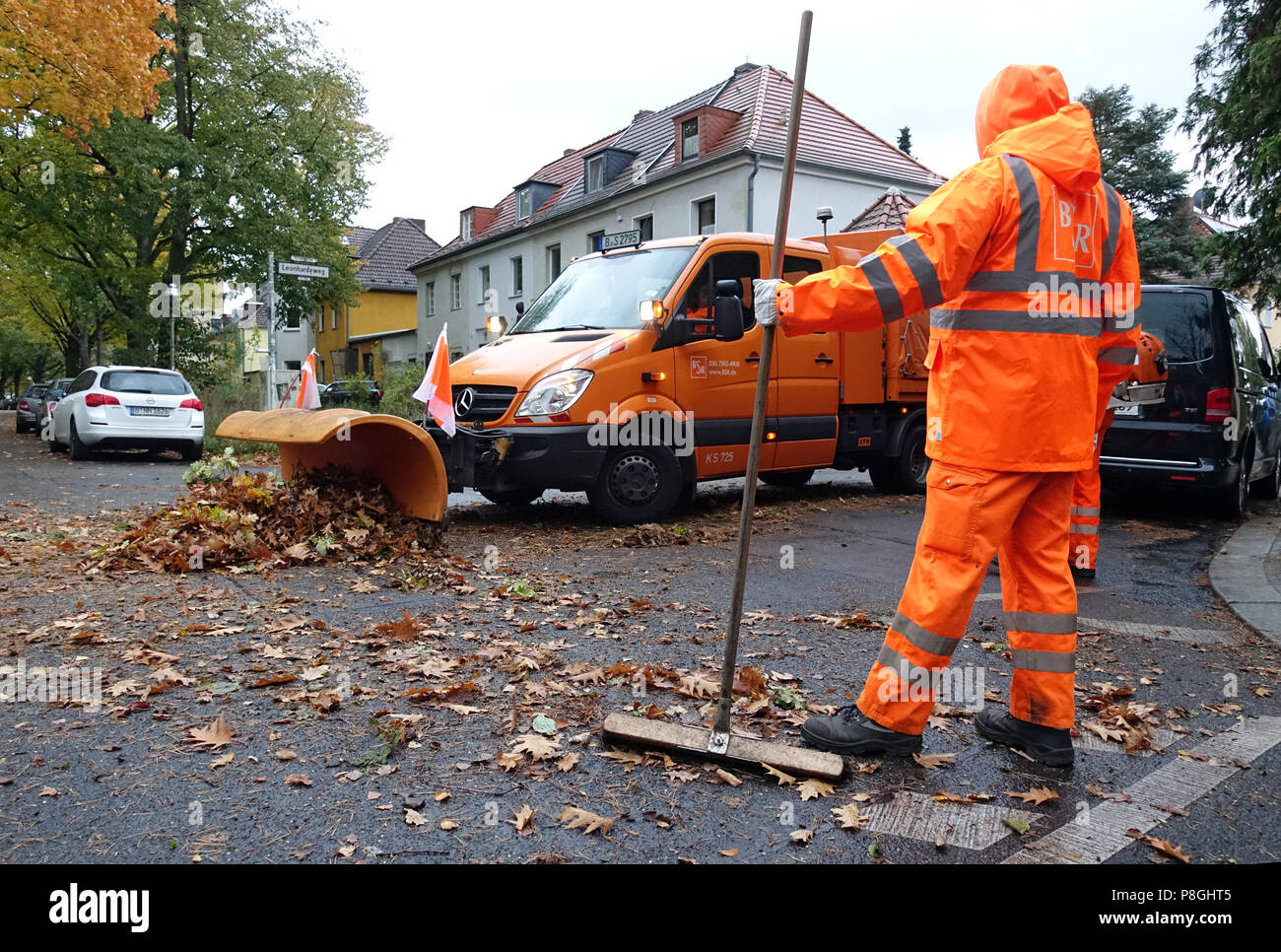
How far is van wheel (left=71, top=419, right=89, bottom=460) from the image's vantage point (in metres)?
16.4

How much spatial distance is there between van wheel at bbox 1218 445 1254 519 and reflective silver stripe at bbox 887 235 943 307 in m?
7.00

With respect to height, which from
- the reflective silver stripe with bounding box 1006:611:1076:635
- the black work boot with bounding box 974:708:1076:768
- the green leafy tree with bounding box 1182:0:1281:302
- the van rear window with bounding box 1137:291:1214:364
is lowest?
the black work boot with bounding box 974:708:1076:768

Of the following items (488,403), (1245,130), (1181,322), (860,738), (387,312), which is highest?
(387,312)

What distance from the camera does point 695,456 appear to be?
8211 mm

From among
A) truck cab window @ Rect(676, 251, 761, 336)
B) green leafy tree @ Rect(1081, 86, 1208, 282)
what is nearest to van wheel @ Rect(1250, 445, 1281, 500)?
truck cab window @ Rect(676, 251, 761, 336)

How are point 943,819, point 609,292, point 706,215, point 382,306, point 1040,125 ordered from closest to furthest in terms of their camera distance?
point 943,819
point 1040,125
point 609,292
point 706,215
point 382,306

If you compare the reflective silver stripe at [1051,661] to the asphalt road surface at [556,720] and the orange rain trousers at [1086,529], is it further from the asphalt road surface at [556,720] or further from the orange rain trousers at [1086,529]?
the orange rain trousers at [1086,529]

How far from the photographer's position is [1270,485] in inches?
436

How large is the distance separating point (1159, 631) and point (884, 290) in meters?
3.28

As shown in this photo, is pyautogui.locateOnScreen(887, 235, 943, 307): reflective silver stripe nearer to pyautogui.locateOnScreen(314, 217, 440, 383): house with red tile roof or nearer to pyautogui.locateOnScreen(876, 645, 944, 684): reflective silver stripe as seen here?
pyautogui.locateOnScreen(876, 645, 944, 684): reflective silver stripe

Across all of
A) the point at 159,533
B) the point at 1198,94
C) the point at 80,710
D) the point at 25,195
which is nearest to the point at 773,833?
the point at 80,710

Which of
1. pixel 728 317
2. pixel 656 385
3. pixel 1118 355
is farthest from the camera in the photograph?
pixel 656 385

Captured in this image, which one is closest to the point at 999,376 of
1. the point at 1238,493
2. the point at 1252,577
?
the point at 1252,577

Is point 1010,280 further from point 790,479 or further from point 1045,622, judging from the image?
point 790,479
